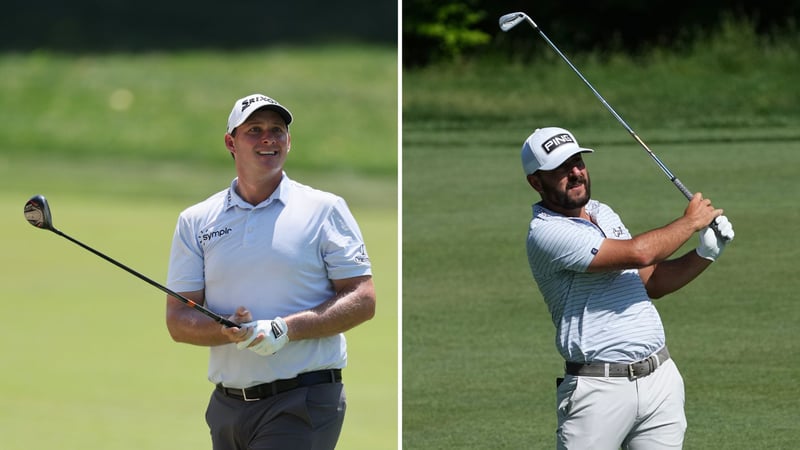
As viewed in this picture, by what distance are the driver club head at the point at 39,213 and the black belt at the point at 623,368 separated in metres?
1.46

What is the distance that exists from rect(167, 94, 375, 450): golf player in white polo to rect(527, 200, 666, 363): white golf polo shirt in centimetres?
50

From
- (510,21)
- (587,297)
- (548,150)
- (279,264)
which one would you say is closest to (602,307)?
(587,297)

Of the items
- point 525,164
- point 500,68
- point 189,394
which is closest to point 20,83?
point 500,68

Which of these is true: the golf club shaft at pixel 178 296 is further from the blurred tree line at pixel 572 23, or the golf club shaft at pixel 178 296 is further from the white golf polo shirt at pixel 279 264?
the blurred tree line at pixel 572 23

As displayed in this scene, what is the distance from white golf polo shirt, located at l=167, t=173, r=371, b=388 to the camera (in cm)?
409

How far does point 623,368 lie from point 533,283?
16.8 feet

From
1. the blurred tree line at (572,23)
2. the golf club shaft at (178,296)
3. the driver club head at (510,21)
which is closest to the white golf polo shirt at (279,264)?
the golf club shaft at (178,296)

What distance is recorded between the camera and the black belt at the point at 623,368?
162 inches

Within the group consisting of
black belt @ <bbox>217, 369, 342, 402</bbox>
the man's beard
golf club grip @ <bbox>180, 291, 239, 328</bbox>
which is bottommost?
black belt @ <bbox>217, 369, 342, 402</bbox>

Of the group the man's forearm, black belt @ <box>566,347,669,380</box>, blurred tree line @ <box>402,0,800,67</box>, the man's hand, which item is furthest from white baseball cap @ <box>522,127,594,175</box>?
blurred tree line @ <box>402,0,800,67</box>

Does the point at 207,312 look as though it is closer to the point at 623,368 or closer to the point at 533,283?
the point at 623,368

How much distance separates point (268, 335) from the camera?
12.8ft

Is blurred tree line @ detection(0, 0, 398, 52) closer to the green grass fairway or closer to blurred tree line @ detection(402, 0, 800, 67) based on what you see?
blurred tree line @ detection(402, 0, 800, 67)

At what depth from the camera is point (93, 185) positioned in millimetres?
16812
